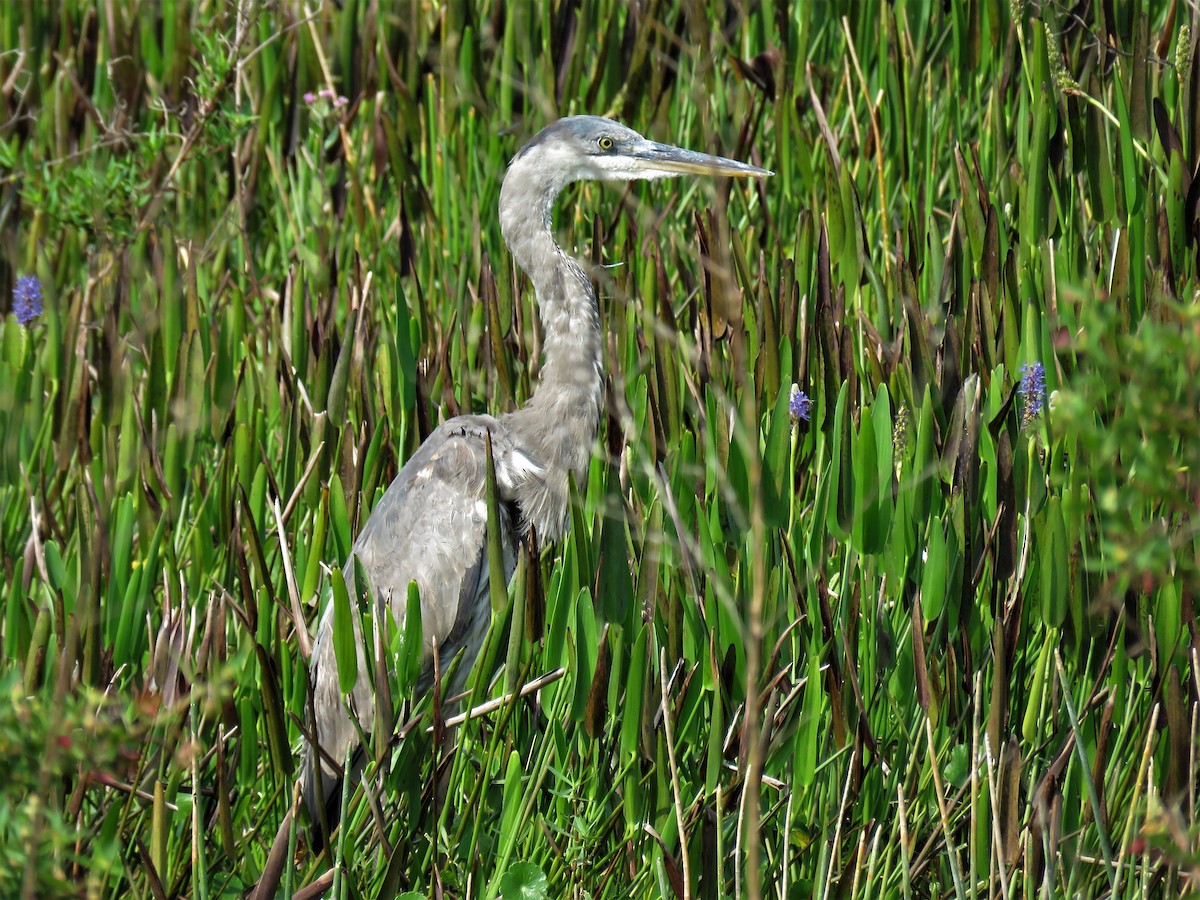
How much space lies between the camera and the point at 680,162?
9.88ft

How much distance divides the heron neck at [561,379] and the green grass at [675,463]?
117 millimetres

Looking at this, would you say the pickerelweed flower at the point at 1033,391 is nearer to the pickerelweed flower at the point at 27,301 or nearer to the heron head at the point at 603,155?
the heron head at the point at 603,155

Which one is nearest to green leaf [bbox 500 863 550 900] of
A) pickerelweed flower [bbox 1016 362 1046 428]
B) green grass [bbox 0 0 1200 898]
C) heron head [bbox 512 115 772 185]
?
green grass [bbox 0 0 1200 898]

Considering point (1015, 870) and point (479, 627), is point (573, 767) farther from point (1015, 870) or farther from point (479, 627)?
point (1015, 870)

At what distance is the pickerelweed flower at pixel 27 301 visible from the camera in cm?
355

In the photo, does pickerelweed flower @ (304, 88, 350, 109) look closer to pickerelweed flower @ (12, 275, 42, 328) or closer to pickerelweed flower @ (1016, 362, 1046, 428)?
pickerelweed flower @ (12, 275, 42, 328)

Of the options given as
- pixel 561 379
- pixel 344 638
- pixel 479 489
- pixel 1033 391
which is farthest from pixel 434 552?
pixel 1033 391

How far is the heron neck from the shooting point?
2.84 meters

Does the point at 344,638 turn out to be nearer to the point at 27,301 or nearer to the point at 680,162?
the point at 680,162

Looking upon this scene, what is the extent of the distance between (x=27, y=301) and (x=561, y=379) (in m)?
1.65

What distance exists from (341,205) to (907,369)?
7.41ft

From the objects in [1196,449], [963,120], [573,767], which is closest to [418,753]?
[573,767]

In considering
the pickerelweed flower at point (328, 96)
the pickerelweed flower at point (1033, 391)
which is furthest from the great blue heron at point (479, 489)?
the pickerelweed flower at point (328, 96)

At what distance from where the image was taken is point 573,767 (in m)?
2.37
